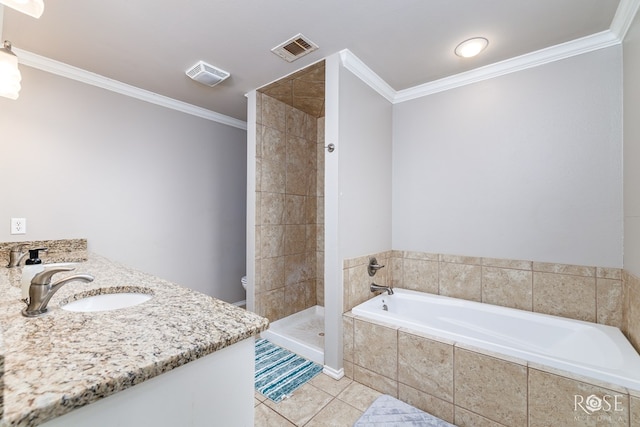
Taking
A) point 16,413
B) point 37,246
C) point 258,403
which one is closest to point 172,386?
point 16,413

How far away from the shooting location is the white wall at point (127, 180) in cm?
202

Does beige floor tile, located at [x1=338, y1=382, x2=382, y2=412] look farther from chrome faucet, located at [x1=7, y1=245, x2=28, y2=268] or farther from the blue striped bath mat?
chrome faucet, located at [x1=7, y1=245, x2=28, y2=268]

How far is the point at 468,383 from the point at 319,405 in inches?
35.5

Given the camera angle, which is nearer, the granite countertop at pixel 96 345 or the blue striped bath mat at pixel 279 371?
the granite countertop at pixel 96 345

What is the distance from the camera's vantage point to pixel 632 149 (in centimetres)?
161

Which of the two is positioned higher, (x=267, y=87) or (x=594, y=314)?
(x=267, y=87)

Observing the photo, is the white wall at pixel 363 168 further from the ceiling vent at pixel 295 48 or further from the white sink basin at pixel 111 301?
the white sink basin at pixel 111 301

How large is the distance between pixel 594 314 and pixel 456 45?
2.05 metres

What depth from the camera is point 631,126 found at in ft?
5.30

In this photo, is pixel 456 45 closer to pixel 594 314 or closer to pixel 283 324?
pixel 594 314

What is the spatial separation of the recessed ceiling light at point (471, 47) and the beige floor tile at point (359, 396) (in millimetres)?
2479

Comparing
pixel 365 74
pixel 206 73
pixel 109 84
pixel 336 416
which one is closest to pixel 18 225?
pixel 109 84

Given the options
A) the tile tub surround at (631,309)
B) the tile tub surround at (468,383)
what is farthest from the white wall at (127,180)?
the tile tub surround at (631,309)

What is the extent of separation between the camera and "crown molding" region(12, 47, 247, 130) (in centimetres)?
202
